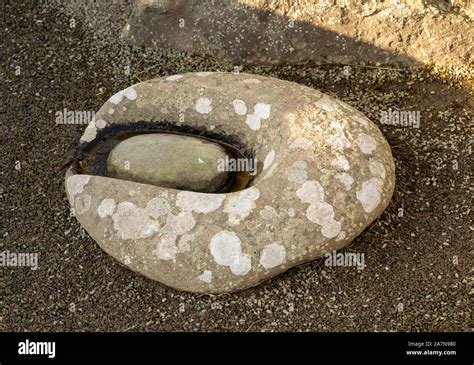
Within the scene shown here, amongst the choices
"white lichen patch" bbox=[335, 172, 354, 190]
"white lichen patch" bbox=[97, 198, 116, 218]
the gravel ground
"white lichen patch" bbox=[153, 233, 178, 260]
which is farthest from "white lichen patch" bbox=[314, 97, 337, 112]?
"white lichen patch" bbox=[97, 198, 116, 218]

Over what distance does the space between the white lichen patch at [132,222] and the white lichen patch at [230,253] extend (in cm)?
34

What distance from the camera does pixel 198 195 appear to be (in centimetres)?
344

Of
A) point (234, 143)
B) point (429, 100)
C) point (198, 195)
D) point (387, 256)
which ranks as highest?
point (429, 100)

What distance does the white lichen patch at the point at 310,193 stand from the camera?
3.34m

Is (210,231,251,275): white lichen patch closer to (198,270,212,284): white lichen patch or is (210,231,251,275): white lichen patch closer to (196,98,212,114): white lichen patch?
(198,270,212,284): white lichen patch

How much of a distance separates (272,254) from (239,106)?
3.12 feet

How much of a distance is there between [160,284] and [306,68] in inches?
73.3

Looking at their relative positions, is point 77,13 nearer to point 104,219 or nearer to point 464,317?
point 104,219

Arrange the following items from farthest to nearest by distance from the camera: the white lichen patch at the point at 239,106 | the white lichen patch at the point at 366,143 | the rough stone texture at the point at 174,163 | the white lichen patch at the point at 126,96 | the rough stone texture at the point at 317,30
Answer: the rough stone texture at the point at 317,30 → the white lichen patch at the point at 126,96 → the white lichen patch at the point at 239,106 → the rough stone texture at the point at 174,163 → the white lichen patch at the point at 366,143

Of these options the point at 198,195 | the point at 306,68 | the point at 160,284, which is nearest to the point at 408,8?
the point at 306,68

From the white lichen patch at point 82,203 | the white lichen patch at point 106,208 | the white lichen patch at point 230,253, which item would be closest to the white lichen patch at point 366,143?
the white lichen patch at point 230,253

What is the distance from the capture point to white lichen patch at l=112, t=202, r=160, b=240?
3410mm

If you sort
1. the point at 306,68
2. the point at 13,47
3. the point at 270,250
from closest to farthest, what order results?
the point at 270,250, the point at 306,68, the point at 13,47

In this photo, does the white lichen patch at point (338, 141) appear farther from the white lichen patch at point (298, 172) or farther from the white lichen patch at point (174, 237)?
the white lichen patch at point (174, 237)
